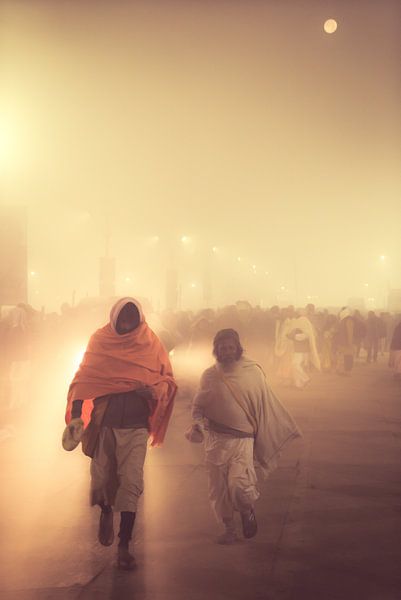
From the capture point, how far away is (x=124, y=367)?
5.59 metres

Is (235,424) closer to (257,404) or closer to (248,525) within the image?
(257,404)

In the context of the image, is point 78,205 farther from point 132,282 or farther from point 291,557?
point 291,557

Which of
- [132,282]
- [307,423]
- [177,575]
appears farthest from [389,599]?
[132,282]

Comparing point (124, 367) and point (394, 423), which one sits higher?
point (124, 367)

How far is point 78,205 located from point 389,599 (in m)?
46.4

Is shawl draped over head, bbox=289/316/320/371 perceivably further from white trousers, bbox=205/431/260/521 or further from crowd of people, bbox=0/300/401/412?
white trousers, bbox=205/431/260/521

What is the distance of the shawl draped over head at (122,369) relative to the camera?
18.2 feet

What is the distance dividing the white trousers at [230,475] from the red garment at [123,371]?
493 mm

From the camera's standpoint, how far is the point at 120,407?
547cm

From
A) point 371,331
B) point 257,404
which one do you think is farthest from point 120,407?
point 371,331

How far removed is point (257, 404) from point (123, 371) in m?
1.15

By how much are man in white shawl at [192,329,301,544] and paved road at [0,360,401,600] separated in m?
0.39

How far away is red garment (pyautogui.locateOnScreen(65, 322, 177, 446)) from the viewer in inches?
219

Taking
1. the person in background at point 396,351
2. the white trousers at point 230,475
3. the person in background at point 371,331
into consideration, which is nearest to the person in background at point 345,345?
the person in background at point 396,351
